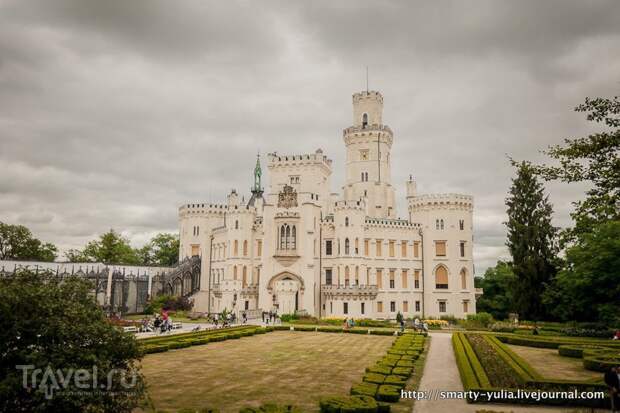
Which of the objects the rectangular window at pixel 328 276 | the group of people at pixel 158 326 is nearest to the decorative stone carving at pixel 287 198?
the rectangular window at pixel 328 276

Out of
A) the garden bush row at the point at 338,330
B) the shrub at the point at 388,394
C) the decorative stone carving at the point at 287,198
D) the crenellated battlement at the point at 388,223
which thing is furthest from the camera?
the crenellated battlement at the point at 388,223

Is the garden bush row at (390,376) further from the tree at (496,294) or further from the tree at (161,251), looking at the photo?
the tree at (161,251)

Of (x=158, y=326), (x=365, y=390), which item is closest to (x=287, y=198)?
(x=158, y=326)

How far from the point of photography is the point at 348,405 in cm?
1365

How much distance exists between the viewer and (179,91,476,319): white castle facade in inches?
2199

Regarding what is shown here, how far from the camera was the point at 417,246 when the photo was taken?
62062mm

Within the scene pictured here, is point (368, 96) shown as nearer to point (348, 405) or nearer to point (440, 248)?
point (440, 248)

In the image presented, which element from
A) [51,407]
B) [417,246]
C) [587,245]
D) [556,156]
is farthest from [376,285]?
[51,407]

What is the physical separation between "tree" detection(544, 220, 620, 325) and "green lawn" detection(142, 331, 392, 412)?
19.4 meters

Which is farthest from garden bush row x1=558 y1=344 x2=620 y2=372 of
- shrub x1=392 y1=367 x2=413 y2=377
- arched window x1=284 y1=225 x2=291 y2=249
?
arched window x1=284 y1=225 x2=291 y2=249

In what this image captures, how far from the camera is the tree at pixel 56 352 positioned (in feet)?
33.3

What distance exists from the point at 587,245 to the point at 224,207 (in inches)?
1918

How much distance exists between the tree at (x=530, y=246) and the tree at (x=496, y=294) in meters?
17.5

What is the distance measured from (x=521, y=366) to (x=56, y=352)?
18.9 metres
